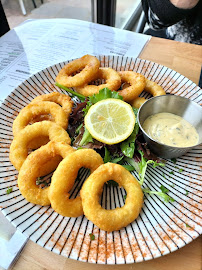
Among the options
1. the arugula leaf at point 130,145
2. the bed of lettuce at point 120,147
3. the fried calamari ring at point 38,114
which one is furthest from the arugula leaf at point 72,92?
the arugula leaf at point 130,145

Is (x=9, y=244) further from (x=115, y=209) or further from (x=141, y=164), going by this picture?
(x=141, y=164)

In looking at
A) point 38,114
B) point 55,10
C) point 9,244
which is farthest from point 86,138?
point 55,10

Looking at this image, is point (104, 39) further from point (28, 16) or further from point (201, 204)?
point (28, 16)

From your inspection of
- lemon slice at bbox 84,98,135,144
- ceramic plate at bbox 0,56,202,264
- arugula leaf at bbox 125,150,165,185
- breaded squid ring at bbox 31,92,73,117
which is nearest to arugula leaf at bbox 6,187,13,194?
ceramic plate at bbox 0,56,202,264

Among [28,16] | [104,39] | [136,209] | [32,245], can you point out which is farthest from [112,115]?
[28,16]

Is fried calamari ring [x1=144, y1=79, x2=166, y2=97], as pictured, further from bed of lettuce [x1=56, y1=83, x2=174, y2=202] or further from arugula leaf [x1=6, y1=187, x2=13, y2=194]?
arugula leaf [x1=6, y1=187, x2=13, y2=194]
